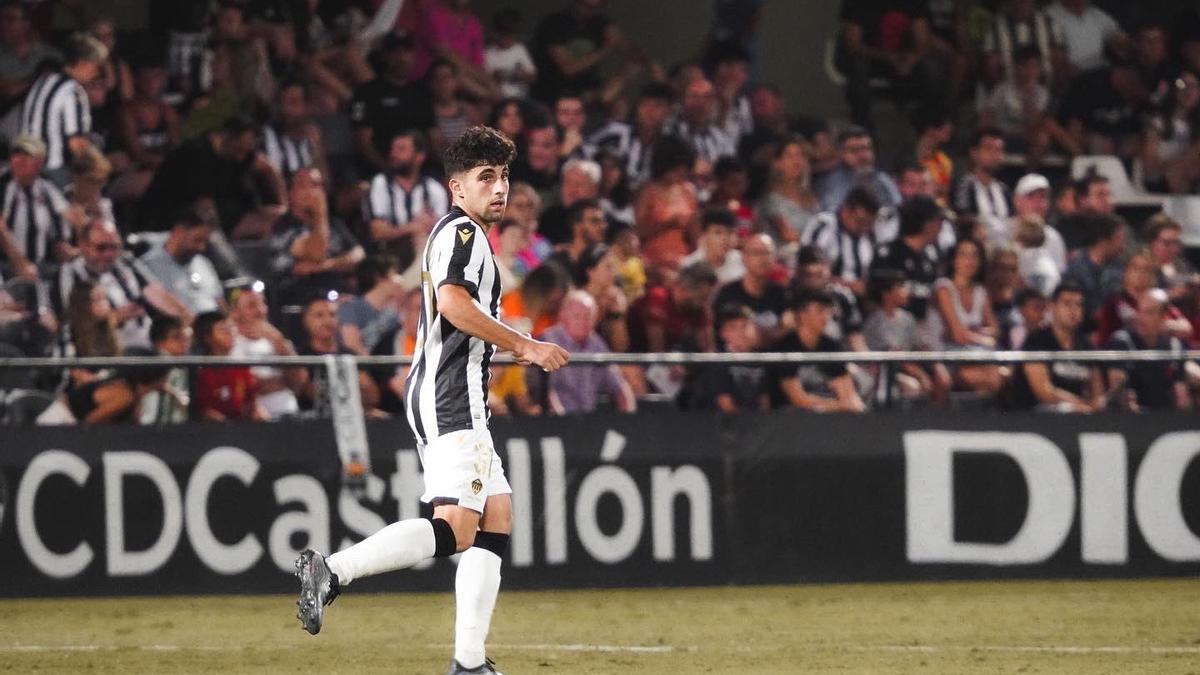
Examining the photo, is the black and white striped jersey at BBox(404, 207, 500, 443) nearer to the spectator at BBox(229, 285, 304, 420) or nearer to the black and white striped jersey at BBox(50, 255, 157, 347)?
the spectator at BBox(229, 285, 304, 420)

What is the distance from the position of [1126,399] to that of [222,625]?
5.20 meters

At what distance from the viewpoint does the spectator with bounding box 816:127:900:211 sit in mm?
15344

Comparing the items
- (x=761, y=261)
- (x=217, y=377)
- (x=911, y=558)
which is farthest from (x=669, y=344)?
(x=217, y=377)

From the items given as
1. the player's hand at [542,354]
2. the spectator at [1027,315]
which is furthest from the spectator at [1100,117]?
the player's hand at [542,354]

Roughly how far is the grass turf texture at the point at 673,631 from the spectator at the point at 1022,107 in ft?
23.5

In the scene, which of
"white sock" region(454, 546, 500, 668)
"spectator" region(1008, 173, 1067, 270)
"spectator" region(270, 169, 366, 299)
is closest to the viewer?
"white sock" region(454, 546, 500, 668)

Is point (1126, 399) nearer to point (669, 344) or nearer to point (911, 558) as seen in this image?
point (911, 558)

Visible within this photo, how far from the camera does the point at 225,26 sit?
15.0m

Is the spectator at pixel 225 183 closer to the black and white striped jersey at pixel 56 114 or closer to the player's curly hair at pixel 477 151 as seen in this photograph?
the black and white striped jersey at pixel 56 114

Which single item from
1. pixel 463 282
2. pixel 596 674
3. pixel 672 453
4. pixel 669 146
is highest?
pixel 669 146

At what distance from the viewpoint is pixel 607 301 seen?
12.4 meters

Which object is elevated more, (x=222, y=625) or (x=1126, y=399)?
(x=1126, y=399)

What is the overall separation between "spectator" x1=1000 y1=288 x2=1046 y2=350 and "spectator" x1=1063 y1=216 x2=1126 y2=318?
0.70 m

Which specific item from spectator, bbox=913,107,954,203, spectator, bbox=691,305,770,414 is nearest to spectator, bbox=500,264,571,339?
spectator, bbox=691,305,770,414
